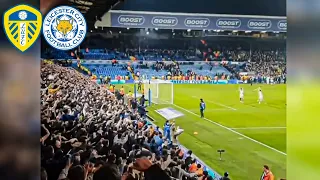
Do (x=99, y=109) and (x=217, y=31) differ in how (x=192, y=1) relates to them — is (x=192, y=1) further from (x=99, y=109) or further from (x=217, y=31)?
(x=99, y=109)

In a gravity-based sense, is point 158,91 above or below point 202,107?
above

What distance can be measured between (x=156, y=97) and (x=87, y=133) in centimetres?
52

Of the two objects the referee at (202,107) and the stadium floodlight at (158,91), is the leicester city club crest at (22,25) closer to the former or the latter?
the stadium floodlight at (158,91)

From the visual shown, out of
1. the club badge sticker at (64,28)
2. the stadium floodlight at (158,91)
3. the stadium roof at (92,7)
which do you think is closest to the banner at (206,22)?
the stadium roof at (92,7)

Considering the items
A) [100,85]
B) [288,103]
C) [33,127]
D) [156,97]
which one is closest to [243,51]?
[288,103]

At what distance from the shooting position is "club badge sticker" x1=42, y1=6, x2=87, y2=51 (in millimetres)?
2908

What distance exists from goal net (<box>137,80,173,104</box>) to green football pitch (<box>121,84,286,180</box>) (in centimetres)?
4

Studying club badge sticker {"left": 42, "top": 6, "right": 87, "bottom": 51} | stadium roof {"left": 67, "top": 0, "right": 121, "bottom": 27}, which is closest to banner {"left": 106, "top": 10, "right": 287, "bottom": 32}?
stadium roof {"left": 67, "top": 0, "right": 121, "bottom": 27}

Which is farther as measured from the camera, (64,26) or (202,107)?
(202,107)

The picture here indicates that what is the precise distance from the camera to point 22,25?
2.87 m

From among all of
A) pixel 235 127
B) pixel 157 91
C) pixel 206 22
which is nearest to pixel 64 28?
pixel 157 91

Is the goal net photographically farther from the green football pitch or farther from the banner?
the banner

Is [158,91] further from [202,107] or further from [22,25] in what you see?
[22,25]

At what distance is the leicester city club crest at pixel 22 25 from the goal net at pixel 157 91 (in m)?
0.79
